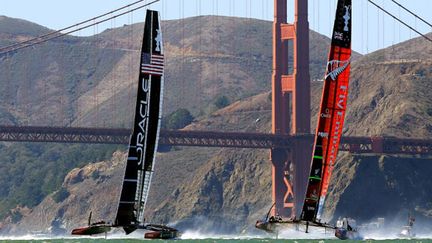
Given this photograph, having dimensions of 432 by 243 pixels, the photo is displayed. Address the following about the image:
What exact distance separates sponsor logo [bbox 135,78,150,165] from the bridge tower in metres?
61.6

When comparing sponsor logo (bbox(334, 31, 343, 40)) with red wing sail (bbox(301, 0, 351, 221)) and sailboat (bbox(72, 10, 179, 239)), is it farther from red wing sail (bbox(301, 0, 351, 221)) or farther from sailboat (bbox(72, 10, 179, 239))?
sailboat (bbox(72, 10, 179, 239))

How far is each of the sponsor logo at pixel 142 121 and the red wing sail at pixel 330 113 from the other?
621 cm

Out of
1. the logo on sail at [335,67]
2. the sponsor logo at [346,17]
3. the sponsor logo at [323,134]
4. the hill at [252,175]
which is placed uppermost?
the sponsor logo at [346,17]

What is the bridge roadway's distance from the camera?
11806 cm

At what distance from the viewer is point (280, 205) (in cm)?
11912

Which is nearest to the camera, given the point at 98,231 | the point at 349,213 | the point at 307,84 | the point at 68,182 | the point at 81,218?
the point at 98,231

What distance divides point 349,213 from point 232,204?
15.9 m

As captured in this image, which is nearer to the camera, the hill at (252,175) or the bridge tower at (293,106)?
the bridge tower at (293,106)

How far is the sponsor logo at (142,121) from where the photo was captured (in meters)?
55.4

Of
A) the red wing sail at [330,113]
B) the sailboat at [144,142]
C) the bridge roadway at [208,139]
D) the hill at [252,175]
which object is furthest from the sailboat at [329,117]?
the hill at [252,175]

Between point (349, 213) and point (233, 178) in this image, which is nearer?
point (349, 213)

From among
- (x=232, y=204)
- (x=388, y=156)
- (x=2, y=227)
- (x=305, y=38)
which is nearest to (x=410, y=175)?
(x=388, y=156)

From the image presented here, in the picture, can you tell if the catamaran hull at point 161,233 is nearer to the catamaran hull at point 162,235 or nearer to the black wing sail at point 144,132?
the catamaran hull at point 162,235

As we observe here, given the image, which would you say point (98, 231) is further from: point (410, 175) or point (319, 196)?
point (410, 175)
